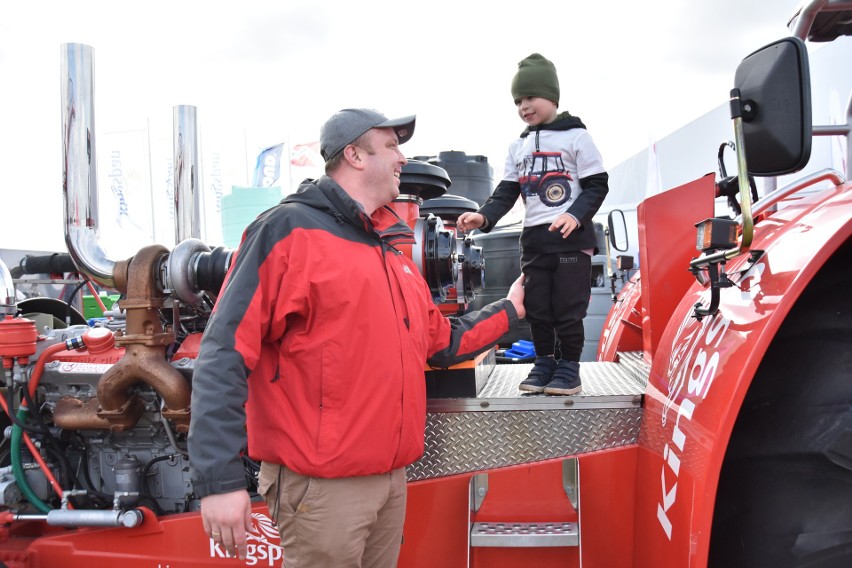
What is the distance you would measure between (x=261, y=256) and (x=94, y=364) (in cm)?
139

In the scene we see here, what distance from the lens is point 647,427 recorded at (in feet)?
6.66

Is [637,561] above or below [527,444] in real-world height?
below

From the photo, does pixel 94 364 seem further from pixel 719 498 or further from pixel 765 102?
pixel 765 102

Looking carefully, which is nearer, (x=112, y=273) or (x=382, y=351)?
(x=382, y=351)

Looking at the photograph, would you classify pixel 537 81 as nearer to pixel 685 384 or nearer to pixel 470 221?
pixel 470 221

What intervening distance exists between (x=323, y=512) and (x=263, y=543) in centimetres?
81

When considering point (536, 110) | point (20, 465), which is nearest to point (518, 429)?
point (536, 110)

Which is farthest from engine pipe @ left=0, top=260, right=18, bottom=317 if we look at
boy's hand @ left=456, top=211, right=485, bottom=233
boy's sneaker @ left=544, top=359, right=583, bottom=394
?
boy's sneaker @ left=544, top=359, right=583, bottom=394

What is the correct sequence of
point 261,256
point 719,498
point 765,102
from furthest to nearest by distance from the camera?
point 261,256, point 719,498, point 765,102

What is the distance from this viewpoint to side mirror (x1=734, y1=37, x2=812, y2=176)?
1300mm

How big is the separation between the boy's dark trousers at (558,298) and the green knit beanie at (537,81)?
0.68 metres

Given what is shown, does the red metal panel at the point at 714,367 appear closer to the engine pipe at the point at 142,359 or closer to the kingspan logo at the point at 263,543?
the kingspan logo at the point at 263,543

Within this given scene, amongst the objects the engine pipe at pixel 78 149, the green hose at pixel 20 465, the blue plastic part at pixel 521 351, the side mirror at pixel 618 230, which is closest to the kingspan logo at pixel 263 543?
the green hose at pixel 20 465

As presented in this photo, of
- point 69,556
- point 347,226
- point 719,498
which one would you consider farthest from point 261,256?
point 69,556
